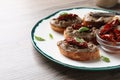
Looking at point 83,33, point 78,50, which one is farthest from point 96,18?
point 78,50

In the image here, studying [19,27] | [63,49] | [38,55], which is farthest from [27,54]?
[19,27]

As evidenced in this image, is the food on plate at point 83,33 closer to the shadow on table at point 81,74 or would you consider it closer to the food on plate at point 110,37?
the food on plate at point 110,37

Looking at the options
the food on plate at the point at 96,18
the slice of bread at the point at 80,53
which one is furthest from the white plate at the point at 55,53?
the food on plate at the point at 96,18

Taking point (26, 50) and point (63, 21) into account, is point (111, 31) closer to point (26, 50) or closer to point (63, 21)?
point (63, 21)

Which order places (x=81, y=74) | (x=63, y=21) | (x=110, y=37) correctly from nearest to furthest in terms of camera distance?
(x=81, y=74)
(x=110, y=37)
(x=63, y=21)

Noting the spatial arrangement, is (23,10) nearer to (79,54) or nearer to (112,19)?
(112,19)

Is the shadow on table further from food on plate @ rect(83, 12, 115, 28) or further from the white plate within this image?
food on plate @ rect(83, 12, 115, 28)
